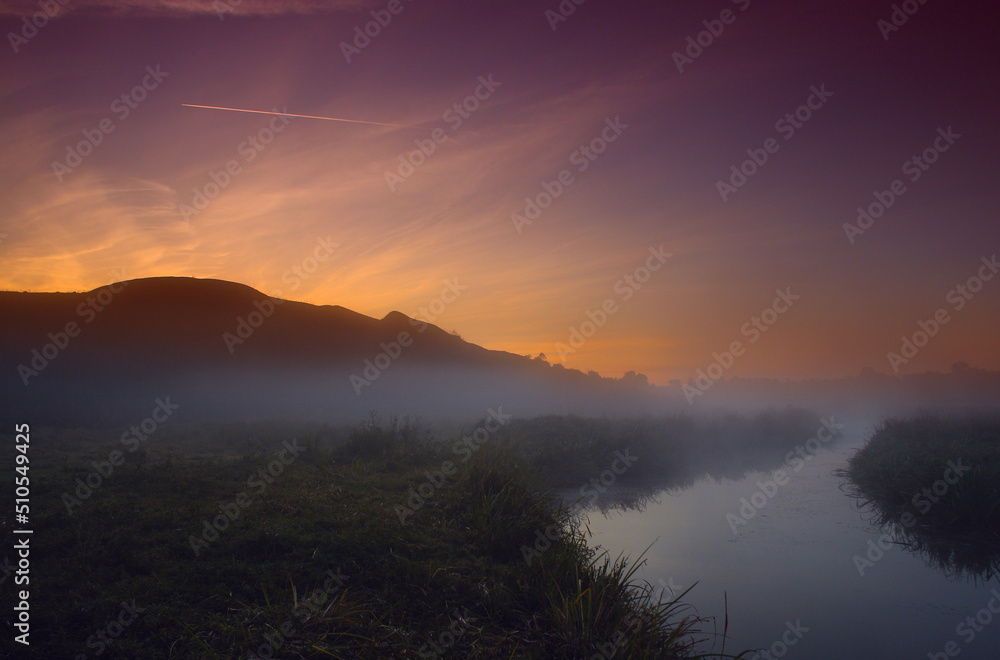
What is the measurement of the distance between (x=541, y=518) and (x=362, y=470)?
413 cm

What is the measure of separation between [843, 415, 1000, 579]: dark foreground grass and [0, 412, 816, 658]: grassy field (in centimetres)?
586

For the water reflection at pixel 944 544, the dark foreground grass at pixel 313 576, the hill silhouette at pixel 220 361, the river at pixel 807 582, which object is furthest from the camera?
the hill silhouette at pixel 220 361

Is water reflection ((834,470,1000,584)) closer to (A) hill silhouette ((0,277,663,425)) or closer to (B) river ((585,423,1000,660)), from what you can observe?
(B) river ((585,423,1000,660))

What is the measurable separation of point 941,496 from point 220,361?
2962 centimetres

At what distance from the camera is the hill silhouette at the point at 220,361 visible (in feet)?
65.5

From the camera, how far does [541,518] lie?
7594 millimetres

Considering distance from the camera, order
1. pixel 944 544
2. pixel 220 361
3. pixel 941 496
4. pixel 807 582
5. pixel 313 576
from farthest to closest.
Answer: pixel 220 361 → pixel 941 496 → pixel 944 544 → pixel 807 582 → pixel 313 576

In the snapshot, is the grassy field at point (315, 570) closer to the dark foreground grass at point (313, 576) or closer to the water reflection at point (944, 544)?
the dark foreground grass at point (313, 576)

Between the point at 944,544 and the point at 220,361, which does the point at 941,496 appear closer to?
the point at 944,544

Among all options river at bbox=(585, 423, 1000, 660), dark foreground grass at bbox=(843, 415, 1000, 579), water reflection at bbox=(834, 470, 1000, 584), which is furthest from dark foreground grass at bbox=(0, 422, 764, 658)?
dark foreground grass at bbox=(843, 415, 1000, 579)

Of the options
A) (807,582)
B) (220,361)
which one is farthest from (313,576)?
(220,361)

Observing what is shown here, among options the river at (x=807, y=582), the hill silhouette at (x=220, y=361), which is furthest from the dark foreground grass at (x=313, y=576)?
the hill silhouette at (x=220, y=361)

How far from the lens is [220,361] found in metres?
26.8

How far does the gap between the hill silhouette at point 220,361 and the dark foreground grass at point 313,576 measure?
1107 cm
